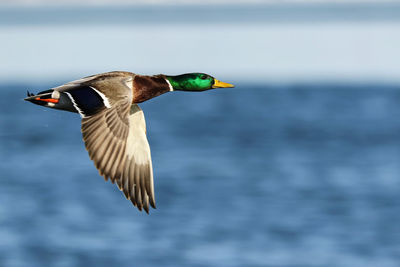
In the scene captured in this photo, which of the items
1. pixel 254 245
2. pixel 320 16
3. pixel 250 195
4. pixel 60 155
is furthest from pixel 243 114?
pixel 320 16

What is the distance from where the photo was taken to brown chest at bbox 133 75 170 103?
23.6ft

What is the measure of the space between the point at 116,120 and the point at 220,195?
1530cm

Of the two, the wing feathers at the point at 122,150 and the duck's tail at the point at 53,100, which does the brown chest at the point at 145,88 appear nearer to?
the wing feathers at the point at 122,150

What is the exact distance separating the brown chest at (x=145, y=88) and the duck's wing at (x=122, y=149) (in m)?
0.15

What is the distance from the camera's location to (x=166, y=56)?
63656 mm

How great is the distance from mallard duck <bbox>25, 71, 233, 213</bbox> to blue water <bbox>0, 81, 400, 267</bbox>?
9.40 m

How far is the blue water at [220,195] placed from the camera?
58.2ft

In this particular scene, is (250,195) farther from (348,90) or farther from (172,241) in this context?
(348,90)

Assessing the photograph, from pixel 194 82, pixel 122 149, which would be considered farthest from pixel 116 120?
pixel 194 82

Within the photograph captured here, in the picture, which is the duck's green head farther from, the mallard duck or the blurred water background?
the blurred water background

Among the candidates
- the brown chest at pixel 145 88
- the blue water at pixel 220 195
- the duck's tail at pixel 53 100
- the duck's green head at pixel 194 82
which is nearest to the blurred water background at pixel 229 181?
the blue water at pixel 220 195

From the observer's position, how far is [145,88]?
23.7 feet

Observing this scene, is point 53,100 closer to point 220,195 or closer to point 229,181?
point 220,195

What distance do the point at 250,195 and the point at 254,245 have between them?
13.3 feet
